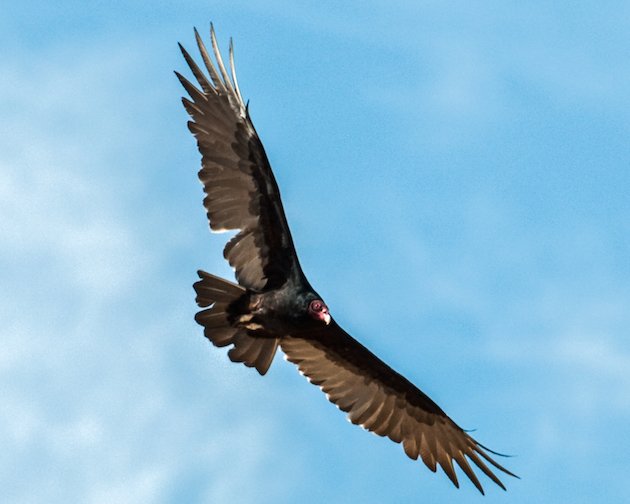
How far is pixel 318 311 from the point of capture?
39.9 ft

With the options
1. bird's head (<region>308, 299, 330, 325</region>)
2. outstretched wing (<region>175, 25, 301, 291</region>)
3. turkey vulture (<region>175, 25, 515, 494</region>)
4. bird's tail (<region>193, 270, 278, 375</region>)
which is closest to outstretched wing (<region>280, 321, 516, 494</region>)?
turkey vulture (<region>175, 25, 515, 494</region>)

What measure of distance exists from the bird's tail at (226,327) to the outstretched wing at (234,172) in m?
0.21

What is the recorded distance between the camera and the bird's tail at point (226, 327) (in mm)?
12094

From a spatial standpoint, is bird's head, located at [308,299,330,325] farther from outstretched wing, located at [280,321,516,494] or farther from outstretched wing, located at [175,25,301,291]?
outstretched wing, located at [280,321,516,494]

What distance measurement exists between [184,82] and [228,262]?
5.28 ft

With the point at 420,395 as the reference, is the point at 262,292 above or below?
below

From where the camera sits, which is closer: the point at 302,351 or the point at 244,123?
the point at 244,123

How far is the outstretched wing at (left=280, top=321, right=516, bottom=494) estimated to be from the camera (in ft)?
43.3

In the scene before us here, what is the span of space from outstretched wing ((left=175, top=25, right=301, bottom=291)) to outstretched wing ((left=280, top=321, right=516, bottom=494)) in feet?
4.17

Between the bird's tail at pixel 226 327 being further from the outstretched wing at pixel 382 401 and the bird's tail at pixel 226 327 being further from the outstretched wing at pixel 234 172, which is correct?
the outstretched wing at pixel 382 401

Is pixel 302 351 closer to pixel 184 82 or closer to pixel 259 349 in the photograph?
pixel 259 349

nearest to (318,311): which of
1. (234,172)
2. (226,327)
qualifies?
(226,327)

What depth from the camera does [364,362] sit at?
43.5 feet

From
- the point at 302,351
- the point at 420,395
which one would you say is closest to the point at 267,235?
the point at 302,351
